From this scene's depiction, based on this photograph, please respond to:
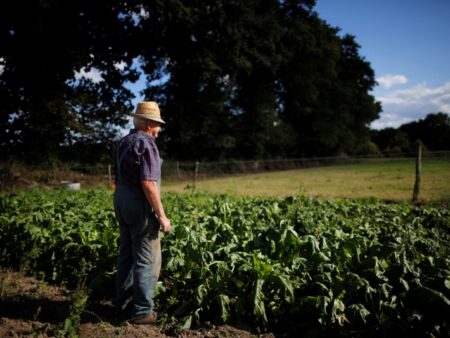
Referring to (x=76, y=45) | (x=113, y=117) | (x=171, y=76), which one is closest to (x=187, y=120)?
(x=171, y=76)

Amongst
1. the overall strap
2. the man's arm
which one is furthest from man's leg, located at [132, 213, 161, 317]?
the overall strap

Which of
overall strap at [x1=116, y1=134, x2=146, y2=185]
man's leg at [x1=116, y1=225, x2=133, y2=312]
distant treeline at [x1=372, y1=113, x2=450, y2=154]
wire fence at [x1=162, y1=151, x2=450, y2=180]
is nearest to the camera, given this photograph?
overall strap at [x1=116, y1=134, x2=146, y2=185]

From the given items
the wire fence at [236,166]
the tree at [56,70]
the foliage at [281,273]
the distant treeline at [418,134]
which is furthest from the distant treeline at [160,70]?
the distant treeline at [418,134]

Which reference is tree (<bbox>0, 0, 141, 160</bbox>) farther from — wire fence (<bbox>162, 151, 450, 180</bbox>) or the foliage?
the foliage

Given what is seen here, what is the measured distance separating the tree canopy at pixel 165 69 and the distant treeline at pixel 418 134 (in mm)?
35528

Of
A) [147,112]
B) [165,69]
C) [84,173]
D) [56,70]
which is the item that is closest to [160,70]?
[165,69]

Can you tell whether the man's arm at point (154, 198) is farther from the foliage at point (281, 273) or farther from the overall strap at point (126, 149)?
the foliage at point (281, 273)

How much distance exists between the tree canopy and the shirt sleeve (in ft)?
65.6

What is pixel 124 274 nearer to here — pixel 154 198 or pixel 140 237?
pixel 140 237

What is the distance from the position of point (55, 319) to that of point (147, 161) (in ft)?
7.04

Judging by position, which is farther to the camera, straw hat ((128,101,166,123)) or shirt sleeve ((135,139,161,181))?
straw hat ((128,101,166,123))

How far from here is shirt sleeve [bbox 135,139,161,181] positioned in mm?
3821

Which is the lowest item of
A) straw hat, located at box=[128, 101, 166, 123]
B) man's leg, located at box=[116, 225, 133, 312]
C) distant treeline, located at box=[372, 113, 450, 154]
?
man's leg, located at box=[116, 225, 133, 312]

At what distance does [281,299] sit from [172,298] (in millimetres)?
1274
